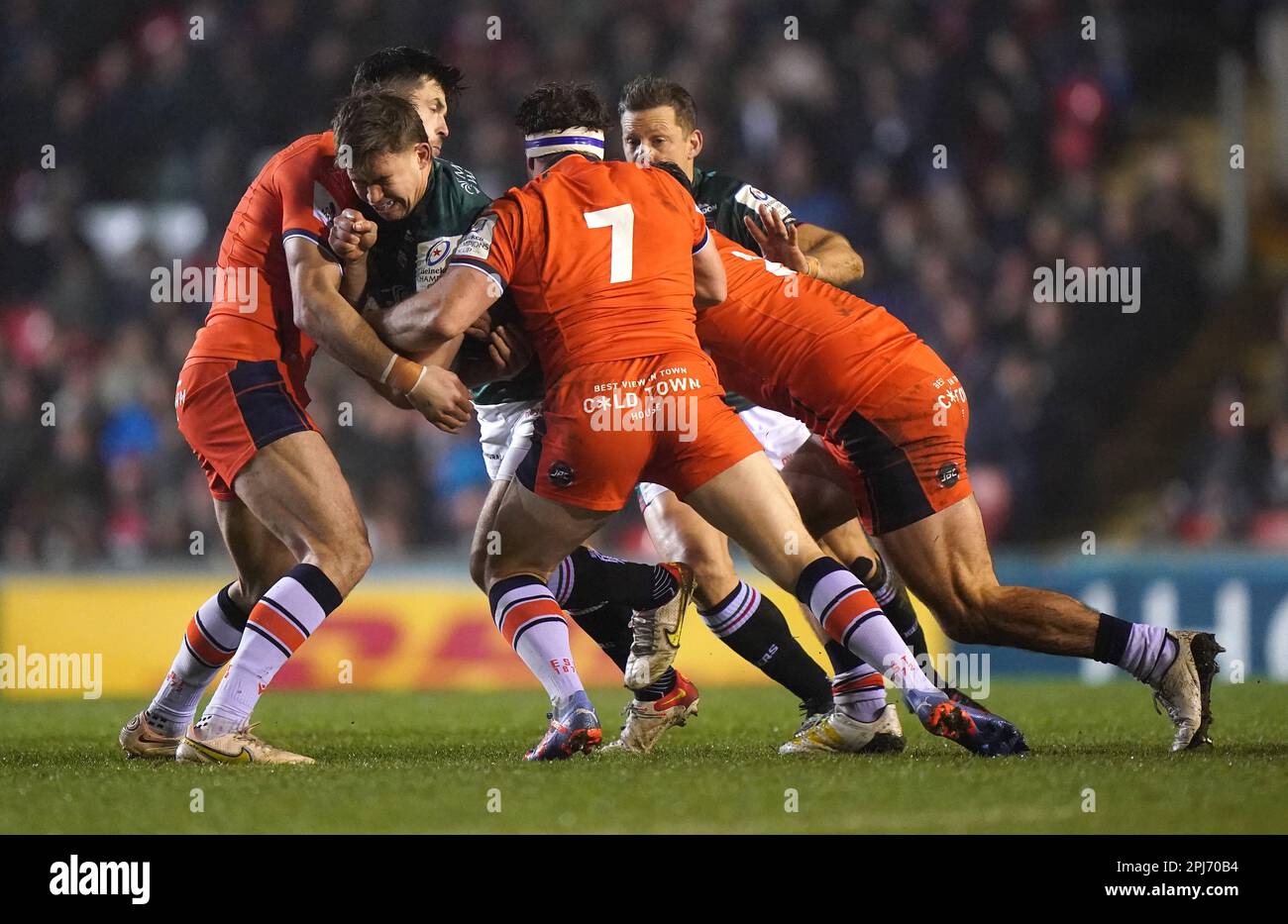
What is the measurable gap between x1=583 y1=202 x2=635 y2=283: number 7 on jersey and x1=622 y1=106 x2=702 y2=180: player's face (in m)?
1.34

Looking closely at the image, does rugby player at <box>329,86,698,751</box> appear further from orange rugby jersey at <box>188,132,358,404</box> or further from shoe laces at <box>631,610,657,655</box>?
orange rugby jersey at <box>188,132,358,404</box>

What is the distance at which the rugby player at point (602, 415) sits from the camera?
5145 millimetres

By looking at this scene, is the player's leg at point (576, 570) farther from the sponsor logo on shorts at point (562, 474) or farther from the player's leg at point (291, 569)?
the player's leg at point (291, 569)

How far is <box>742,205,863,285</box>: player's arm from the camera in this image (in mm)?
6188

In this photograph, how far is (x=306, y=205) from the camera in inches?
216

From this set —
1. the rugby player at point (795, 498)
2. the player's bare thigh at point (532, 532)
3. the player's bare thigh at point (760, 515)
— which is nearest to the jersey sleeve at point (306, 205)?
Answer: the player's bare thigh at point (532, 532)

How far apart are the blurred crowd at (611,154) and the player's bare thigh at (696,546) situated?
574cm

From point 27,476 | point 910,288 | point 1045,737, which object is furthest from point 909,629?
point 27,476

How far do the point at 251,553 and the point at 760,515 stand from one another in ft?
6.43

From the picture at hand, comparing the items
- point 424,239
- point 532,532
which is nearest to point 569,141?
point 424,239

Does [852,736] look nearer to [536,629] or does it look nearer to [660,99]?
[536,629]

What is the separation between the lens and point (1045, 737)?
19.9 feet
